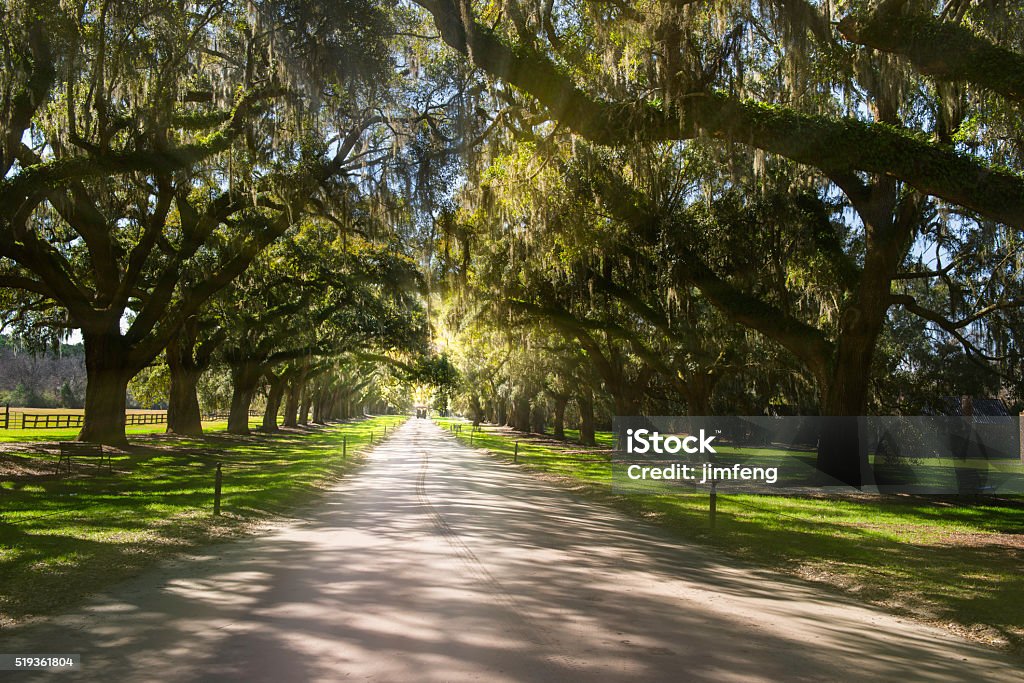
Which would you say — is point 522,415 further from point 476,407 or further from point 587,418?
point 476,407

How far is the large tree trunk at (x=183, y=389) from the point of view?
114 feet

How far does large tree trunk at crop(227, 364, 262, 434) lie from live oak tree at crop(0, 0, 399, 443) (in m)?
14.8

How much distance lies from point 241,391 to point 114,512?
31.2m

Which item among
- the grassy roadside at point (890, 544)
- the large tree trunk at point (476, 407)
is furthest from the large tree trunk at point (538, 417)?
the grassy roadside at point (890, 544)

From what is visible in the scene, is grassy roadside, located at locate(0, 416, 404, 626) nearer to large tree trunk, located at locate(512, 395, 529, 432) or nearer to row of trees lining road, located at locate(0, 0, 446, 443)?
row of trees lining road, located at locate(0, 0, 446, 443)

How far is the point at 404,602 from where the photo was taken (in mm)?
6551

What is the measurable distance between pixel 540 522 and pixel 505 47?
23.7 feet

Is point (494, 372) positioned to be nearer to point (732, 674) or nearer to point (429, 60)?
point (429, 60)

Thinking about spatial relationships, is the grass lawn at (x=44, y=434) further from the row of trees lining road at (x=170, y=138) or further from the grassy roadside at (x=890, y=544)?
the grassy roadside at (x=890, y=544)

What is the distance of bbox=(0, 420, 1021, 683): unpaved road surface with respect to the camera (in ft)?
16.3

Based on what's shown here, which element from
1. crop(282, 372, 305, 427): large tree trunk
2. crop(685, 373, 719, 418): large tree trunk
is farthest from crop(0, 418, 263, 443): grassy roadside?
crop(685, 373, 719, 418): large tree trunk

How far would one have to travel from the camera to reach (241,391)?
1660 inches

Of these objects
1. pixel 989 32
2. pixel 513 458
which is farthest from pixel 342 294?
pixel 989 32

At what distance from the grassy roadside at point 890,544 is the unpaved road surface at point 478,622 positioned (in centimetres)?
67
